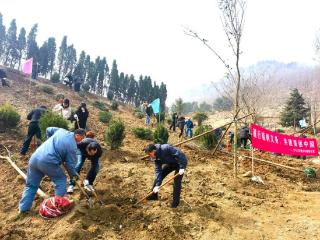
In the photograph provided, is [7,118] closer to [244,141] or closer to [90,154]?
[90,154]

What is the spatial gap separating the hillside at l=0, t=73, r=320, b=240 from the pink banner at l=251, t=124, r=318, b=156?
2.82ft

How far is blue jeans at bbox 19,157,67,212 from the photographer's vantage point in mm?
5672

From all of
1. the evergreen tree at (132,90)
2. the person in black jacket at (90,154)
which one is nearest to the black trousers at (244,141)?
the person in black jacket at (90,154)

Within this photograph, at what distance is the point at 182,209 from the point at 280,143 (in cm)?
528

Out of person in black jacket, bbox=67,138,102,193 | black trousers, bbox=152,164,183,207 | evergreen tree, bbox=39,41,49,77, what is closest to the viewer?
black trousers, bbox=152,164,183,207

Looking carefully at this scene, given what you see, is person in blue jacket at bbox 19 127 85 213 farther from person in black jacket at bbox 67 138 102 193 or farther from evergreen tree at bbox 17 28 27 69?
evergreen tree at bbox 17 28 27 69

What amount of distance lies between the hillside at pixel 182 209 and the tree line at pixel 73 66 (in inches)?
1352

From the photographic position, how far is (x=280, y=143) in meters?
10.2

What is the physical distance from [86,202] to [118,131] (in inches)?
178

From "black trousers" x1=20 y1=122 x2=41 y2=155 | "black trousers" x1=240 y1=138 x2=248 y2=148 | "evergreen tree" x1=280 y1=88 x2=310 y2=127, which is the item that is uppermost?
"evergreen tree" x1=280 y1=88 x2=310 y2=127

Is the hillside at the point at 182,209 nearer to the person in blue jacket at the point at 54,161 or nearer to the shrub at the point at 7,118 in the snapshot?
the person in blue jacket at the point at 54,161

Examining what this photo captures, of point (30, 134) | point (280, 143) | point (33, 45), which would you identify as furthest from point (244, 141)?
point (33, 45)

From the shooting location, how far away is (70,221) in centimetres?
557

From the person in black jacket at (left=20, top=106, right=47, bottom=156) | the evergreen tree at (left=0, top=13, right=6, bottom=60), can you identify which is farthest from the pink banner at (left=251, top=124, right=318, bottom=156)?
the evergreen tree at (left=0, top=13, right=6, bottom=60)
